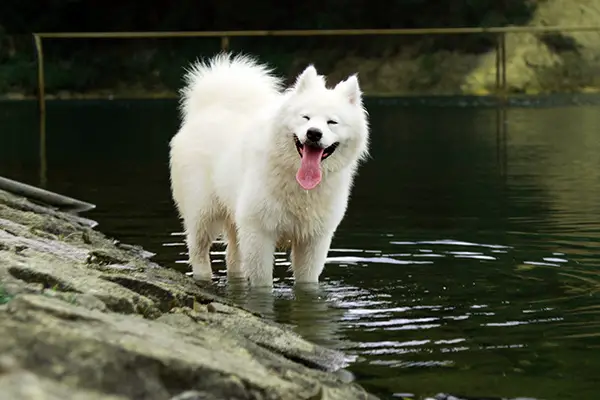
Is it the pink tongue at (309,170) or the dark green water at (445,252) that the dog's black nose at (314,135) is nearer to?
the pink tongue at (309,170)

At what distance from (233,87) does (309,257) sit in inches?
60.8

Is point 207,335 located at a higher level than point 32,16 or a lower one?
lower

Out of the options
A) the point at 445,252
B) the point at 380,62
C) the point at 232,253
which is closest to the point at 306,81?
the point at 232,253

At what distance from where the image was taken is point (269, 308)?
7.47 m

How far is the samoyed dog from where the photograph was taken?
7578 millimetres

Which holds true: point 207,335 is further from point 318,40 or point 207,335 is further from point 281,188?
point 318,40

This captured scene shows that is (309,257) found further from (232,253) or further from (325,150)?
(232,253)

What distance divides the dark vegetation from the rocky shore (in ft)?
94.9

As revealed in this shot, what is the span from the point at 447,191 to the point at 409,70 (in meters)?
20.5

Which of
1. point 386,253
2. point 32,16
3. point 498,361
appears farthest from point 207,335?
point 32,16

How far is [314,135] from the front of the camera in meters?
7.35

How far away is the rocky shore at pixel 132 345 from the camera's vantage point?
3922 mm

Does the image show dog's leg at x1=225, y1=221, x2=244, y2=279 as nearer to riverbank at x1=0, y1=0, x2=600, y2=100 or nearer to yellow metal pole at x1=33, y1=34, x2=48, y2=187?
yellow metal pole at x1=33, y1=34, x2=48, y2=187

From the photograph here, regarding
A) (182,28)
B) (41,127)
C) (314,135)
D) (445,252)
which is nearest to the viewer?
(314,135)
